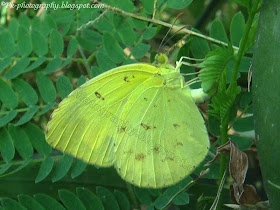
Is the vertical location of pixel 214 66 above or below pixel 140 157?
above

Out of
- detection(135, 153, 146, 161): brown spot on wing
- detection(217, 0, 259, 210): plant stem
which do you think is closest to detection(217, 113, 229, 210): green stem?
detection(217, 0, 259, 210): plant stem

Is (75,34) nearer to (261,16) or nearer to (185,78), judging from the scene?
(185,78)

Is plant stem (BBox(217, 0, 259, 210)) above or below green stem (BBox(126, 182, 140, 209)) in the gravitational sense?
above

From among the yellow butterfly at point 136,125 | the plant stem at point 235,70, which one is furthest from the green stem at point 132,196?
the plant stem at point 235,70

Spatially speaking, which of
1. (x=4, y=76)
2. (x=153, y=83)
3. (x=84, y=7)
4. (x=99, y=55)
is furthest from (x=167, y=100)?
(x=4, y=76)

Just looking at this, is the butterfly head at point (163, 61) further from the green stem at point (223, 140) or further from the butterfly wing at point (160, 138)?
the green stem at point (223, 140)

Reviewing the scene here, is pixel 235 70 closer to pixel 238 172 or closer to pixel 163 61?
pixel 238 172

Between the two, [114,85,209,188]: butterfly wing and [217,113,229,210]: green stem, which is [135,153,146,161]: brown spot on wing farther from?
[217,113,229,210]: green stem

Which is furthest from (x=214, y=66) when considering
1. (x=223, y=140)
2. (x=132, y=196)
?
(x=132, y=196)
